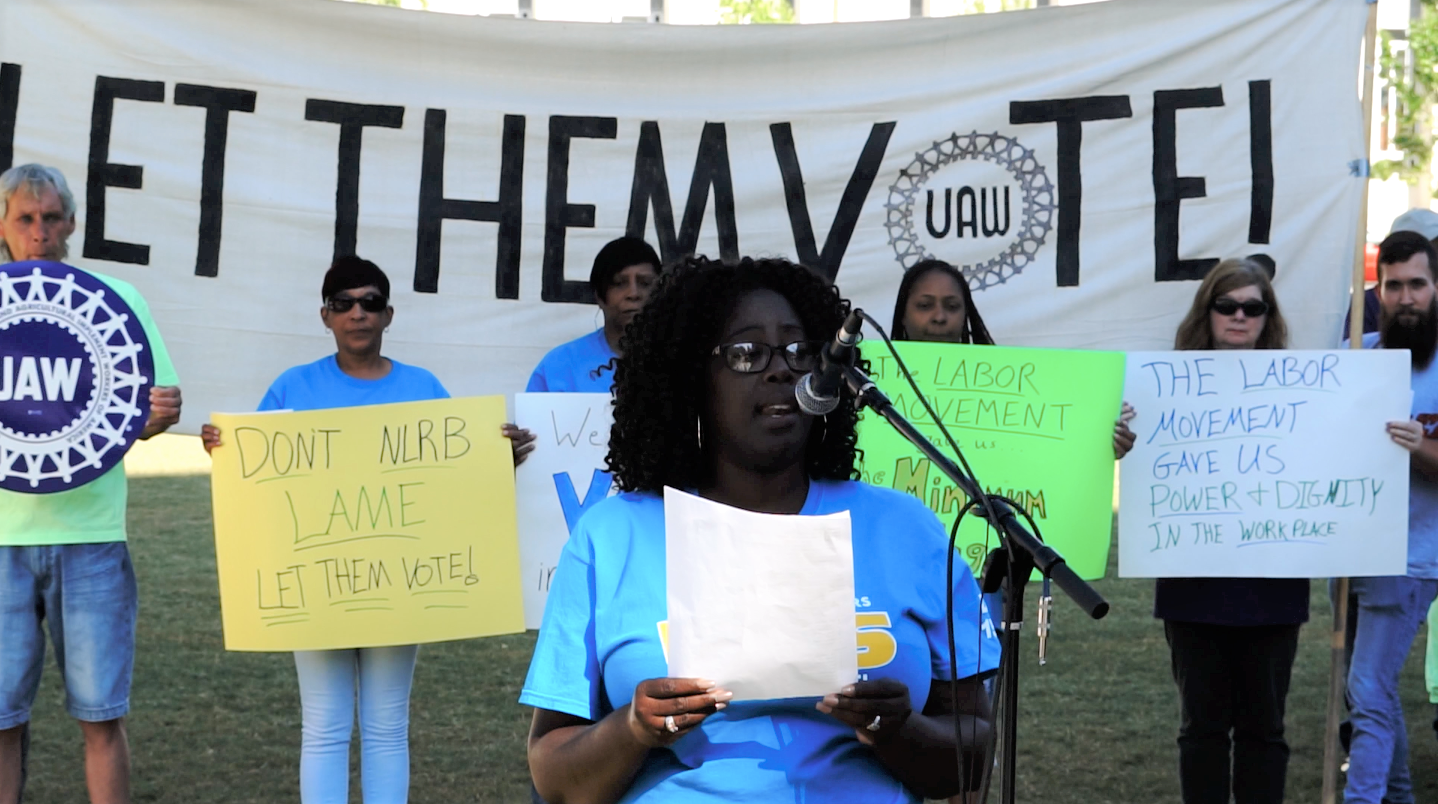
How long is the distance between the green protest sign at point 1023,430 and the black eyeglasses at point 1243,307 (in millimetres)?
405

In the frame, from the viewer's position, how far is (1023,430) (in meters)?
4.81

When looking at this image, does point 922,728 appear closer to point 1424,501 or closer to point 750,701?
point 750,701

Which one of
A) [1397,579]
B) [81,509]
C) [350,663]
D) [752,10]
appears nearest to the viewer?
[81,509]

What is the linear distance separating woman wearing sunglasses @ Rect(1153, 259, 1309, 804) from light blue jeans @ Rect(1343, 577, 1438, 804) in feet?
1.80

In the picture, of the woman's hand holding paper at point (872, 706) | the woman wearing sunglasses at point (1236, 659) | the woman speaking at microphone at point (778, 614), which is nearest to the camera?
the woman's hand holding paper at point (872, 706)

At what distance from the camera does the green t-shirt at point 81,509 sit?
4488 millimetres

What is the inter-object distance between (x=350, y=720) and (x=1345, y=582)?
321cm

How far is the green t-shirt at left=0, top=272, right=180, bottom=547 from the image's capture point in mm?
4488

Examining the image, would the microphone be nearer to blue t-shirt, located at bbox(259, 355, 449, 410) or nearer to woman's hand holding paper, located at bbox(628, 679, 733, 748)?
woman's hand holding paper, located at bbox(628, 679, 733, 748)

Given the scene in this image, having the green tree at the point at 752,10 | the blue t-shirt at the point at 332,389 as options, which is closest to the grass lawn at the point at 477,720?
the blue t-shirt at the point at 332,389

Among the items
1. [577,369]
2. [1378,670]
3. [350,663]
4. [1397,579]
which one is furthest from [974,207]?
[350,663]

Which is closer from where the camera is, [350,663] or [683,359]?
[683,359]

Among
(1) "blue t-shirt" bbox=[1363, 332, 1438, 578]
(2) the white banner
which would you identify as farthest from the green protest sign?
(1) "blue t-shirt" bbox=[1363, 332, 1438, 578]

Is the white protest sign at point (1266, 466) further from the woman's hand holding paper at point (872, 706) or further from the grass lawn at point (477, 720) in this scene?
the woman's hand holding paper at point (872, 706)
